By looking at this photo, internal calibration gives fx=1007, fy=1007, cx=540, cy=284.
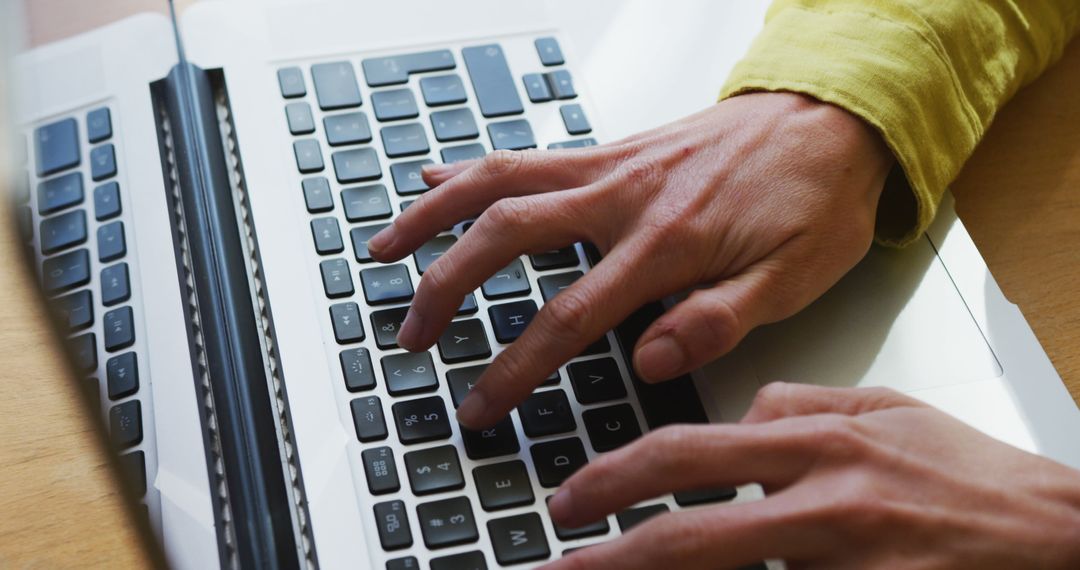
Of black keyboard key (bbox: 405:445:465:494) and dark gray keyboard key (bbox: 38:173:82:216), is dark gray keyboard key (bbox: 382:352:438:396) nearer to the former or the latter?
black keyboard key (bbox: 405:445:465:494)

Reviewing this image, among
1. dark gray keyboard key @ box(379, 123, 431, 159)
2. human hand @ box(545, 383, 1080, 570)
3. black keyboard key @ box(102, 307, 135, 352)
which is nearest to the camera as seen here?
human hand @ box(545, 383, 1080, 570)

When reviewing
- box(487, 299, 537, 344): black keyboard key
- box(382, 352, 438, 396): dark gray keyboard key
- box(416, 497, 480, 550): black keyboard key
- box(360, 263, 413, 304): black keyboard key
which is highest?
box(360, 263, 413, 304): black keyboard key

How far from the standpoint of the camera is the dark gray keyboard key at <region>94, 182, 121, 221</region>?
0.63 meters

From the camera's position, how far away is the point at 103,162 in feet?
2.15

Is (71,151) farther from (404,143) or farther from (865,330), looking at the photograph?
(865,330)

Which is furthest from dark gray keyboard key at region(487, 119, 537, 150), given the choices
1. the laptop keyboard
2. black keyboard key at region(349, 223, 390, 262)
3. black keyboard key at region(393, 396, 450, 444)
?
black keyboard key at region(393, 396, 450, 444)

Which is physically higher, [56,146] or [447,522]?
[56,146]

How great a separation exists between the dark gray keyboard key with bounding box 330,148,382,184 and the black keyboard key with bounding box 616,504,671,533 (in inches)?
11.0

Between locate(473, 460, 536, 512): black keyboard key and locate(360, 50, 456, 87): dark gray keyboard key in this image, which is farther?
locate(360, 50, 456, 87): dark gray keyboard key

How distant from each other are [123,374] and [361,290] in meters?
0.14

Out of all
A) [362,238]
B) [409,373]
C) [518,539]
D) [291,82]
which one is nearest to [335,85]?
[291,82]

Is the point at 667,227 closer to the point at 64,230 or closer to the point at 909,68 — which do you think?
the point at 909,68

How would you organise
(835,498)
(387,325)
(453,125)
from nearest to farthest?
(835,498) < (387,325) < (453,125)

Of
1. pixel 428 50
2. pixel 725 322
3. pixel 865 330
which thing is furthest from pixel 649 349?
pixel 428 50
